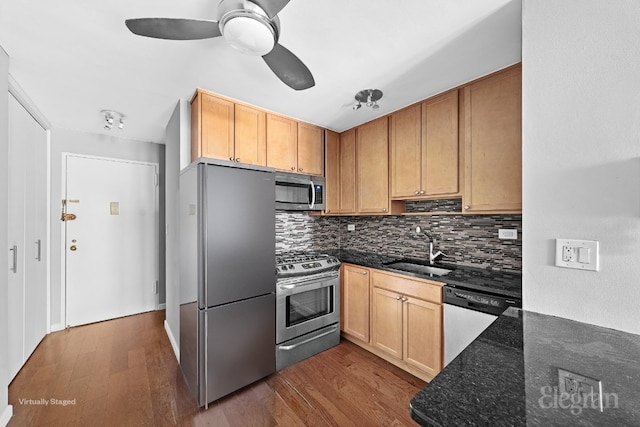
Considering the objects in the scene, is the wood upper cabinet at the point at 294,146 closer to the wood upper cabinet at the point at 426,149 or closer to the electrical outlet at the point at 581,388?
the wood upper cabinet at the point at 426,149

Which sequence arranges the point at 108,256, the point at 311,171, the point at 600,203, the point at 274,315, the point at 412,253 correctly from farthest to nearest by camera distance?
1. the point at 108,256
2. the point at 311,171
3. the point at 412,253
4. the point at 274,315
5. the point at 600,203

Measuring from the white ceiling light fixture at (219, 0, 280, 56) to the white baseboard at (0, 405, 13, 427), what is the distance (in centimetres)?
269

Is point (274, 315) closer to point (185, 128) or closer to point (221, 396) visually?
point (221, 396)

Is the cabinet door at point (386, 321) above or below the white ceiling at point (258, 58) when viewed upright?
below

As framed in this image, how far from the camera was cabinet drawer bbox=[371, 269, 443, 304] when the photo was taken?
6.55 feet

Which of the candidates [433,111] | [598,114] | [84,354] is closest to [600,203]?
[598,114]

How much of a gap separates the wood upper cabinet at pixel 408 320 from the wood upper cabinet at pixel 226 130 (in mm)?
1679

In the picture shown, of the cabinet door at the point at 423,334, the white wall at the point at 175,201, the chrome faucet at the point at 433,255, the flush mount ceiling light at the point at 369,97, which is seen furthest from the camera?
the chrome faucet at the point at 433,255

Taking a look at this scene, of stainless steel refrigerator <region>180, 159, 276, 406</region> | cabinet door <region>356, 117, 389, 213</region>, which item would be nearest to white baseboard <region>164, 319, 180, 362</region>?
stainless steel refrigerator <region>180, 159, 276, 406</region>

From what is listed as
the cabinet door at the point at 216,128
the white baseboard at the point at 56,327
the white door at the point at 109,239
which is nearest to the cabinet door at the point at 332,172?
the cabinet door at the point at 216,128

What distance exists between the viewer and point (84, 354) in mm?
2520

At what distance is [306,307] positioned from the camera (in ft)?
8.18

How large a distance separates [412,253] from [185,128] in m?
2.57

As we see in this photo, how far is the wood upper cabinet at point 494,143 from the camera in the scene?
1.80 metres
